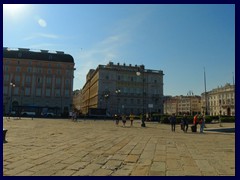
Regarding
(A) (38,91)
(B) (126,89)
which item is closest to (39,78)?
(A) (38,91)

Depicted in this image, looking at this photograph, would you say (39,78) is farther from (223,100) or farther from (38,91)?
(223,100)

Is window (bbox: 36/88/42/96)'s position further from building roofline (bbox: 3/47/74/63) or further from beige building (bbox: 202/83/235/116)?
beige building (bbox: 202/83/235/116)

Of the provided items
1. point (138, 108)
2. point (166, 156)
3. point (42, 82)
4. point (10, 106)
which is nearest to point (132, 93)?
point (138, 108)

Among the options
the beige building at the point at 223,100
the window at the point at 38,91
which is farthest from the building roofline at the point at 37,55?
the beige building at the point at 223,100

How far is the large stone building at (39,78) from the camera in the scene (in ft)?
202

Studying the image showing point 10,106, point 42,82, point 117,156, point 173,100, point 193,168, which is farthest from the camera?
point 173,100

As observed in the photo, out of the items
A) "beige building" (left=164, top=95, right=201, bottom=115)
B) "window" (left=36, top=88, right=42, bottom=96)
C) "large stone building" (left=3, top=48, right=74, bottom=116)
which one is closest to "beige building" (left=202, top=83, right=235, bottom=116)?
"beige building" (left=164, top=95, right=201, bottom=115)

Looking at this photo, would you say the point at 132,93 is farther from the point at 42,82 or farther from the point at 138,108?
the point at 42,82

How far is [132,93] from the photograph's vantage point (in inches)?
3034

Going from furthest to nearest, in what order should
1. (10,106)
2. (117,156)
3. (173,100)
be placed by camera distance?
(173,100)
(10,106)
(117,156)

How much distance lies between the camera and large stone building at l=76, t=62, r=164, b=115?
241 feet

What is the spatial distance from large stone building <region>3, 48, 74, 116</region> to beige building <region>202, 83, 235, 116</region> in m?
53.5

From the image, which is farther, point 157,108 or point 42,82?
point 157,108
